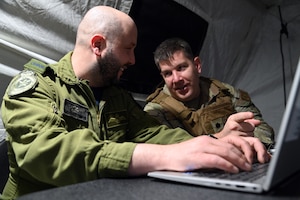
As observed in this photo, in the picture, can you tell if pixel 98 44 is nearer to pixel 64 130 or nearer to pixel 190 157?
pixel 64 130

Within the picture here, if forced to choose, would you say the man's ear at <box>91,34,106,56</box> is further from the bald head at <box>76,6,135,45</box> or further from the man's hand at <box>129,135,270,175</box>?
the man's hand at <box>129,135,270,175</box>

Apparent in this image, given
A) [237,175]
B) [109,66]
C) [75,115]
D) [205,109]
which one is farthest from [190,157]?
[205,109]

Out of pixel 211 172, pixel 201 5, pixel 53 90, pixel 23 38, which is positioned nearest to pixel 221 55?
pixel 201 5

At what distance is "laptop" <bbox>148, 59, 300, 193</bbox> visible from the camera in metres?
0.47

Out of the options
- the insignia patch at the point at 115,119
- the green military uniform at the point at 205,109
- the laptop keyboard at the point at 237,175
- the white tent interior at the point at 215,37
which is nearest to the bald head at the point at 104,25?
the insignia patch at the point at 115,119

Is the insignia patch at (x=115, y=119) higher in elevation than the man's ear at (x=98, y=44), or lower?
lower

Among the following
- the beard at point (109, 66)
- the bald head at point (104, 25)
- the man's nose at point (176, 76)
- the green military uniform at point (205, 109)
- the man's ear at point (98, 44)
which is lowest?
the green military uniform at point (205, 109)

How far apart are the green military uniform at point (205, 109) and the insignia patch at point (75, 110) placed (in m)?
0.52

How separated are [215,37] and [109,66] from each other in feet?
3.37

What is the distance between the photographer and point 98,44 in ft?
3.39

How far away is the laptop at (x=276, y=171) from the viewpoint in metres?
0.47

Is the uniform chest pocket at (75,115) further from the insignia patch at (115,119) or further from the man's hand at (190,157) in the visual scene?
the man's hand at (190,157)

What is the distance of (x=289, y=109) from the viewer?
47 centimetres

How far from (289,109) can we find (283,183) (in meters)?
0.13
